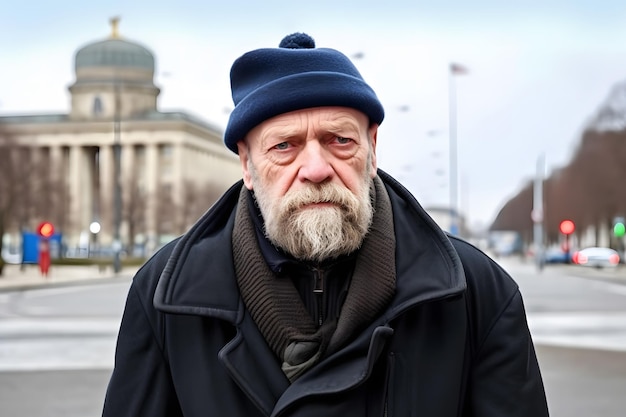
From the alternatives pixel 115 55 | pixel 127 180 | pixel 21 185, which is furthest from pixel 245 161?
pixel 115 55

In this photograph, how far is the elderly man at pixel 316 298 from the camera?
2461 millimetres

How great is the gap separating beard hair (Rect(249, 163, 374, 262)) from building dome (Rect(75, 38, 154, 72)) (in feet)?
371

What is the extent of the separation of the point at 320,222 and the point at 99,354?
40.9 ft

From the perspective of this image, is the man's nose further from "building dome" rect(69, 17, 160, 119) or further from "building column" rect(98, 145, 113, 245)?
"building dome" rect(69, 17, 160, 119)

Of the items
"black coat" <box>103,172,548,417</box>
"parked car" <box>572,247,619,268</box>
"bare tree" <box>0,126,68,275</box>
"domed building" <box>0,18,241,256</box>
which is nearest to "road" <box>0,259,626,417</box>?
"black coat" <box>103,172,548,417</box>

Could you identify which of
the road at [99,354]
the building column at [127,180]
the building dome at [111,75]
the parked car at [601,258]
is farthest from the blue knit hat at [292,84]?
the building dome at [111,75]

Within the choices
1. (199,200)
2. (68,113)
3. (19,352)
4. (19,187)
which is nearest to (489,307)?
(19,352)

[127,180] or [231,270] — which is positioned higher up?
[231,270]

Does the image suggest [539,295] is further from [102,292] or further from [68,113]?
[68,113]

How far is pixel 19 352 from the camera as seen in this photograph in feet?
49.9

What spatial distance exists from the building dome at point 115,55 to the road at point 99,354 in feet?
290

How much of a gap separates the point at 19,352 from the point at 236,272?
13.3m

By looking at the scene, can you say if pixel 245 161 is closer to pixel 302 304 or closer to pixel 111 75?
pixel 302 304

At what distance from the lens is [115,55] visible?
11312 cm
